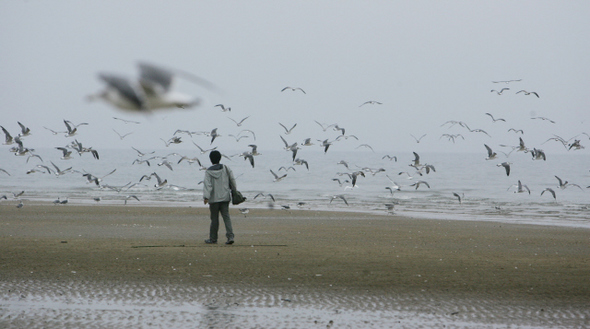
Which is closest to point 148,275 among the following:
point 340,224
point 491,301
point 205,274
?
point 205,274

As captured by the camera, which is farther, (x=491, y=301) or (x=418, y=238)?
(x=418, y=238)

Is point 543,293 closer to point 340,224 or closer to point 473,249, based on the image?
point 473,249

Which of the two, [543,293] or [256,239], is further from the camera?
[256,239]

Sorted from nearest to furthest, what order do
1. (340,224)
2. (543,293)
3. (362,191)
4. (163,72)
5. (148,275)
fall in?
(163,72) < (543,293) < (148,275) < (340,224) < (362,191)

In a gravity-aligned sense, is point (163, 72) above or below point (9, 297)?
above

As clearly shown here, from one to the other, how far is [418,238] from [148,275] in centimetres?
876

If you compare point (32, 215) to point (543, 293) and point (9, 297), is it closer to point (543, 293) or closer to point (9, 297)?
point (9, 297)

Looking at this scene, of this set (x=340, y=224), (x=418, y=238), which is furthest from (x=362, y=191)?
(x=418, y=238)

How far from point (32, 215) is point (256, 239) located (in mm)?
11946

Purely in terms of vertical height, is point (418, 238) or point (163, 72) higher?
point (163, 72)

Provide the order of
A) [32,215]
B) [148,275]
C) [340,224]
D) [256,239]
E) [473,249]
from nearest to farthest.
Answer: [148,275]
[473,249]
[256,239]
[340,224]
[32,215]

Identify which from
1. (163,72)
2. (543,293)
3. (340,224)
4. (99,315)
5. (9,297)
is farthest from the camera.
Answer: (340,224)

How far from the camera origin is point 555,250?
14406 millimetres

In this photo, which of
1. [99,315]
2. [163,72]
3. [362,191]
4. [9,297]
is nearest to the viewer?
[163,72]
